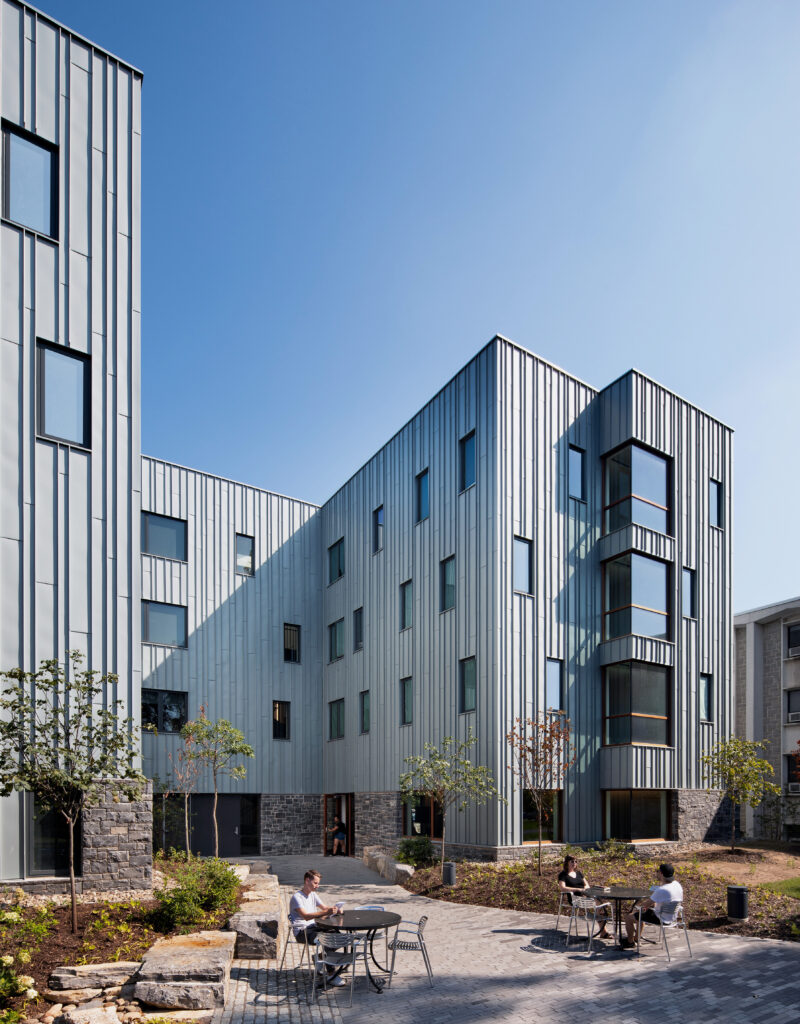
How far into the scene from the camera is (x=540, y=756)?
1731cm

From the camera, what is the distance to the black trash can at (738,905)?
1216cm

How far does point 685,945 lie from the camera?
36.1 ft

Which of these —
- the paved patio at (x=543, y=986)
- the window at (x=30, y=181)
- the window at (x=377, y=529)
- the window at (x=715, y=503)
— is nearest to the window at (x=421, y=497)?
the window at (x=377, y=529)

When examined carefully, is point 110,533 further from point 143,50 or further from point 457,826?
point 457,826

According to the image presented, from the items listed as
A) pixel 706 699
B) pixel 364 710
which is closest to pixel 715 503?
pixel 706 699

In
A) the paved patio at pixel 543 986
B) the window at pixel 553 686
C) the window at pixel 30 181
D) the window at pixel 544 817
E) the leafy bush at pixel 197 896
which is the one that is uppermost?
the window at pixel 30 181

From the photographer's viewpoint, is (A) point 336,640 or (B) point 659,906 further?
(A) point 336,640

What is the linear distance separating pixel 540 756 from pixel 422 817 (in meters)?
4.65

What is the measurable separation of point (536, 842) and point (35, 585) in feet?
39.2

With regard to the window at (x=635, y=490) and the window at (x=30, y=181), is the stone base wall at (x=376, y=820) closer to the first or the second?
the window at (x=635, y=490)

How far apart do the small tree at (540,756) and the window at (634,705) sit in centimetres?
157

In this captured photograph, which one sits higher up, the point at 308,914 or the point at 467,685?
the point at 467,685

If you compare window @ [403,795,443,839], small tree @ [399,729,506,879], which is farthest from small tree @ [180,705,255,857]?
small tree @ [399,729,506,879]

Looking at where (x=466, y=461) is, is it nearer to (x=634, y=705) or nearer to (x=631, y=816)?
(x=634, y=705)
